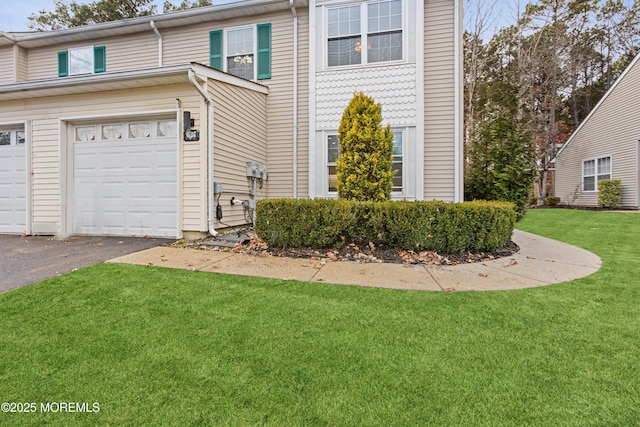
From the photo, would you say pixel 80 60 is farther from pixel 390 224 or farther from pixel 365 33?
pixel 390 224

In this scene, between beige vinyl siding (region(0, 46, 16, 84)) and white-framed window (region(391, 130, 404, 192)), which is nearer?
white-framed window (region(391, 130, 404, 192))

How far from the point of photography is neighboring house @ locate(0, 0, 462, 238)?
6.16m

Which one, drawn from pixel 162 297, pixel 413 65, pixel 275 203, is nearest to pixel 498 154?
pixel 413 65

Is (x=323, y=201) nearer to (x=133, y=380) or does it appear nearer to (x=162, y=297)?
(x=162, y=297)

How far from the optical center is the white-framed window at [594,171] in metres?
13.9

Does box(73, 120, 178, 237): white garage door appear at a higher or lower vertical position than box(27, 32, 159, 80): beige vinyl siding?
lower

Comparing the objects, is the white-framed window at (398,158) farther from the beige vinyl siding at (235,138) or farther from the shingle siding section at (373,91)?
the beige vinyl siding at (235,138)

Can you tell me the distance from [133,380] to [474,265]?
13.8 feet

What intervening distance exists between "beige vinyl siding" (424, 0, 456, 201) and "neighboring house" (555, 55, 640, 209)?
10181mm

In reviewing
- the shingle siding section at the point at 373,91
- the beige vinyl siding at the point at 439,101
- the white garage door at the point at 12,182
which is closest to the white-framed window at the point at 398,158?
the shingle siding section at the point at 373,91

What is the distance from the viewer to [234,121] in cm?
692

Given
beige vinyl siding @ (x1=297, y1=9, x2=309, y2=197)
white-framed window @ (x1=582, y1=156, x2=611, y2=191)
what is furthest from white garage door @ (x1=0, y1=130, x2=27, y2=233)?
white-framed window @ (x1=582, y1=156, x2=611, y2=191)

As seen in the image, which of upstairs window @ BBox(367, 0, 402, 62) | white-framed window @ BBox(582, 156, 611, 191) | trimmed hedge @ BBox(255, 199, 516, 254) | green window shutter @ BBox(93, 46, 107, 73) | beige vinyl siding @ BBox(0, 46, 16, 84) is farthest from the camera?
white-framed window @ BBox(582, 156, 611, 191)

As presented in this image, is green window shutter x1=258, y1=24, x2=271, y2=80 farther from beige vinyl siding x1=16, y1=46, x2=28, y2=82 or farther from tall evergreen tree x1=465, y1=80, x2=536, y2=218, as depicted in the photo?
beige vinyl siding x1=16, y1=46, x2=28, y2=82
